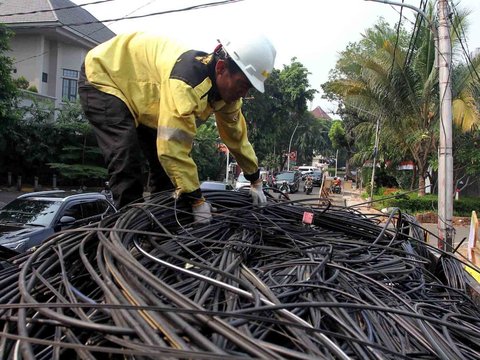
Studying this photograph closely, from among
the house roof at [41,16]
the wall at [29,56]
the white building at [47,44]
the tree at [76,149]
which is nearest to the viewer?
the tree at [76,149]

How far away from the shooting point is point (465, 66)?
559 inches

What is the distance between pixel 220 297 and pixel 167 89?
131 centimetres

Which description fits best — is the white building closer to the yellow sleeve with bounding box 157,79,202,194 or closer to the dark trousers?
the dark trousers

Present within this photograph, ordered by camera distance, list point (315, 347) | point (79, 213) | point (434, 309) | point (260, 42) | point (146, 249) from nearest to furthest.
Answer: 1. point (315, 347)
2. point (434, 309)
3. point (146, 249)
4. point (260, 42)
5. point (79, 213)

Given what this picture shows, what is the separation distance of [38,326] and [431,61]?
15.3 meters

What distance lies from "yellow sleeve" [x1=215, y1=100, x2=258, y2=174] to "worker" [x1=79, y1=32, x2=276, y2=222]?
0.04m

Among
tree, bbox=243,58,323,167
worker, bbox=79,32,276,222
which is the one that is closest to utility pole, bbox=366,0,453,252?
worker, bbox=79,32,276,222

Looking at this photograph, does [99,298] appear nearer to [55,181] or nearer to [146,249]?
[146,249]

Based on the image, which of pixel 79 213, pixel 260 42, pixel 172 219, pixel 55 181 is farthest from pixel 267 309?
pixel 55 181

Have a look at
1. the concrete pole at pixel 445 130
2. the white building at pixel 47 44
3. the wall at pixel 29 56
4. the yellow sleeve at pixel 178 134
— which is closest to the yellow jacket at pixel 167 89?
the yellow sleeve at pixel 178 134

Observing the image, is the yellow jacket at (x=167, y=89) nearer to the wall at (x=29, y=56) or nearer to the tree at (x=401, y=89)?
the tree at (x=401, y=89)

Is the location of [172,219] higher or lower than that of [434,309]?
higher

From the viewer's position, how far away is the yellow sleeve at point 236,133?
3.09 metres

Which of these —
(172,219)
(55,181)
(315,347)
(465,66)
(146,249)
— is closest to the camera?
(315,347)
